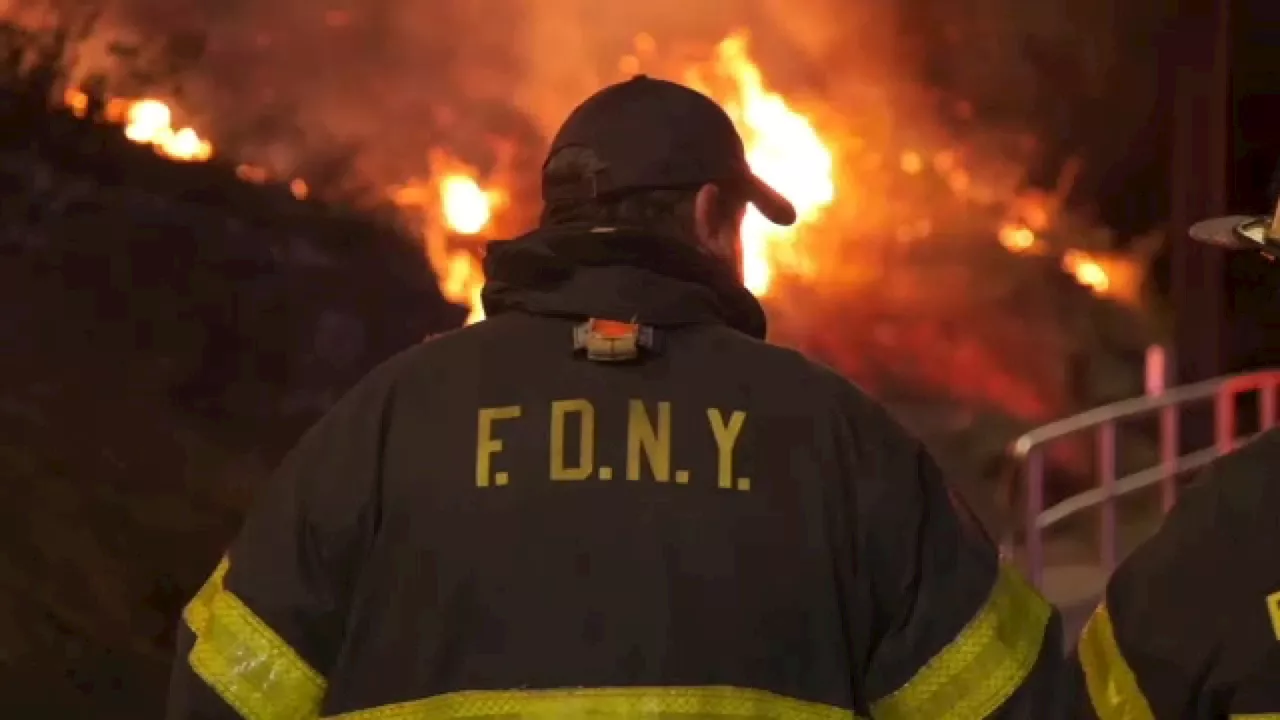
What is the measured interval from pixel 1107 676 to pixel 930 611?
0.20 m

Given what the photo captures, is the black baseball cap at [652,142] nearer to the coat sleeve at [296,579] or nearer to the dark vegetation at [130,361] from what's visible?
the coat sleeve at [296,579]

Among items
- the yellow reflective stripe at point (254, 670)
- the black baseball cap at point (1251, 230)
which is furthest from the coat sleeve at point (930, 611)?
the yellow reflective stripe at point (254, 670)

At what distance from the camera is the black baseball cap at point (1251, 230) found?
1.41 meters

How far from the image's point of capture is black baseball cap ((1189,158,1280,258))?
1.41 metres

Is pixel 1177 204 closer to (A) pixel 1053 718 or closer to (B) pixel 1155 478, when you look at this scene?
(B) pixel 1155 478

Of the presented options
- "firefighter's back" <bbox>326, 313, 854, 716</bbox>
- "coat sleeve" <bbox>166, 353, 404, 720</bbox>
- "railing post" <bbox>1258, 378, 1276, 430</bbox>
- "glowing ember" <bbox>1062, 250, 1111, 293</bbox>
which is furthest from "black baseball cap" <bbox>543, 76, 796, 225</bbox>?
"railing post" <bbox>1258, 378, 1276, 430</bbox>

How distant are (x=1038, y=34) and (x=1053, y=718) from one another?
5.57 feet

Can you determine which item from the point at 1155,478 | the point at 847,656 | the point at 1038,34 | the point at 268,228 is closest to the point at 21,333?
the point at 268,228

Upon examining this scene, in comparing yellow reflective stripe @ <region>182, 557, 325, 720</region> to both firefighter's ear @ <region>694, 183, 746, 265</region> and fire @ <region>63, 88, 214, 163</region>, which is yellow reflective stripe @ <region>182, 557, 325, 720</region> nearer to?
firefighter's ear @ <region>694, 183, 746, 265</region>

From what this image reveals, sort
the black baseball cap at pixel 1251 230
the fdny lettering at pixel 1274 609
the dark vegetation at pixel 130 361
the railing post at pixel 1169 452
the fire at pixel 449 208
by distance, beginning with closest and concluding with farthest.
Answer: the fdny lettering at pixel 1274 609 → the black baseball cap at pixel 1251 230 → the dark vegetation at pixel 130 361 → the fire at pixel 449 208 → the railing post at pixel 1169 452

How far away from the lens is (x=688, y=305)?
4.42ft

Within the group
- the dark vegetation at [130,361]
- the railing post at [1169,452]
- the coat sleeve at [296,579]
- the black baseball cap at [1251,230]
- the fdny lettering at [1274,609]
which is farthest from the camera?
the railing post at [1169,452]

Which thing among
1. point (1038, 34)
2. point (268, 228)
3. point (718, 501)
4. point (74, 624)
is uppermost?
point (1038, 34)

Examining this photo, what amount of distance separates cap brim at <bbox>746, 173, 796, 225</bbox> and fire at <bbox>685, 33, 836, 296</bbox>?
3.59 ft
